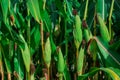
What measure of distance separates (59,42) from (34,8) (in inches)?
10.8

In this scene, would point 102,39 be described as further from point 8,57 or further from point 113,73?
point 8,57

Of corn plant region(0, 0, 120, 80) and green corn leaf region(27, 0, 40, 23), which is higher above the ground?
green corn leaf region(27, 0, 40, 23)

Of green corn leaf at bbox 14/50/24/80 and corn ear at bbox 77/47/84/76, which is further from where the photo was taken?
green corn leaf at bbox 14/50/24/80

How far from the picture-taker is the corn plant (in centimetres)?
104

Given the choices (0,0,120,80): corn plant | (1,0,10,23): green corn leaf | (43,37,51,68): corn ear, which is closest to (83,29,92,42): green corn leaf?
(0,0,120,80): corn plant

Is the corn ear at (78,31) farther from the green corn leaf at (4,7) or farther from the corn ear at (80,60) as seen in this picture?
the green corn leaf at (4,7)

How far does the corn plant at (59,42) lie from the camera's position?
41.1 inches

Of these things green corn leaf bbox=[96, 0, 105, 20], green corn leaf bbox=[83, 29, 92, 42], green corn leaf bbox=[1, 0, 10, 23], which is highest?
green corn leaf bbox=[1, 0, 10, 23]

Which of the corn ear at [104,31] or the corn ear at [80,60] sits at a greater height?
the corn ear at [104,31]

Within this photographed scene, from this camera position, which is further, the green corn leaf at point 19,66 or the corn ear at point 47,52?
the green corn leaf at point 19,66

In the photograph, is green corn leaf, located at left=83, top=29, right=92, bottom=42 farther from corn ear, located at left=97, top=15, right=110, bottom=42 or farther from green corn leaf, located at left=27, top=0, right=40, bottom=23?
green corn leaf, located at left=27, top=0, right=40, bottom=23

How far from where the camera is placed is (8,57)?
3.89 ft

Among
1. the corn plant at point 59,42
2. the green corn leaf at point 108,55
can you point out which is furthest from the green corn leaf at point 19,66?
the green corn leaf at point 108,55

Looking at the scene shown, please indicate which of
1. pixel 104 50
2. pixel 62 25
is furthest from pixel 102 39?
pixel 62 25
